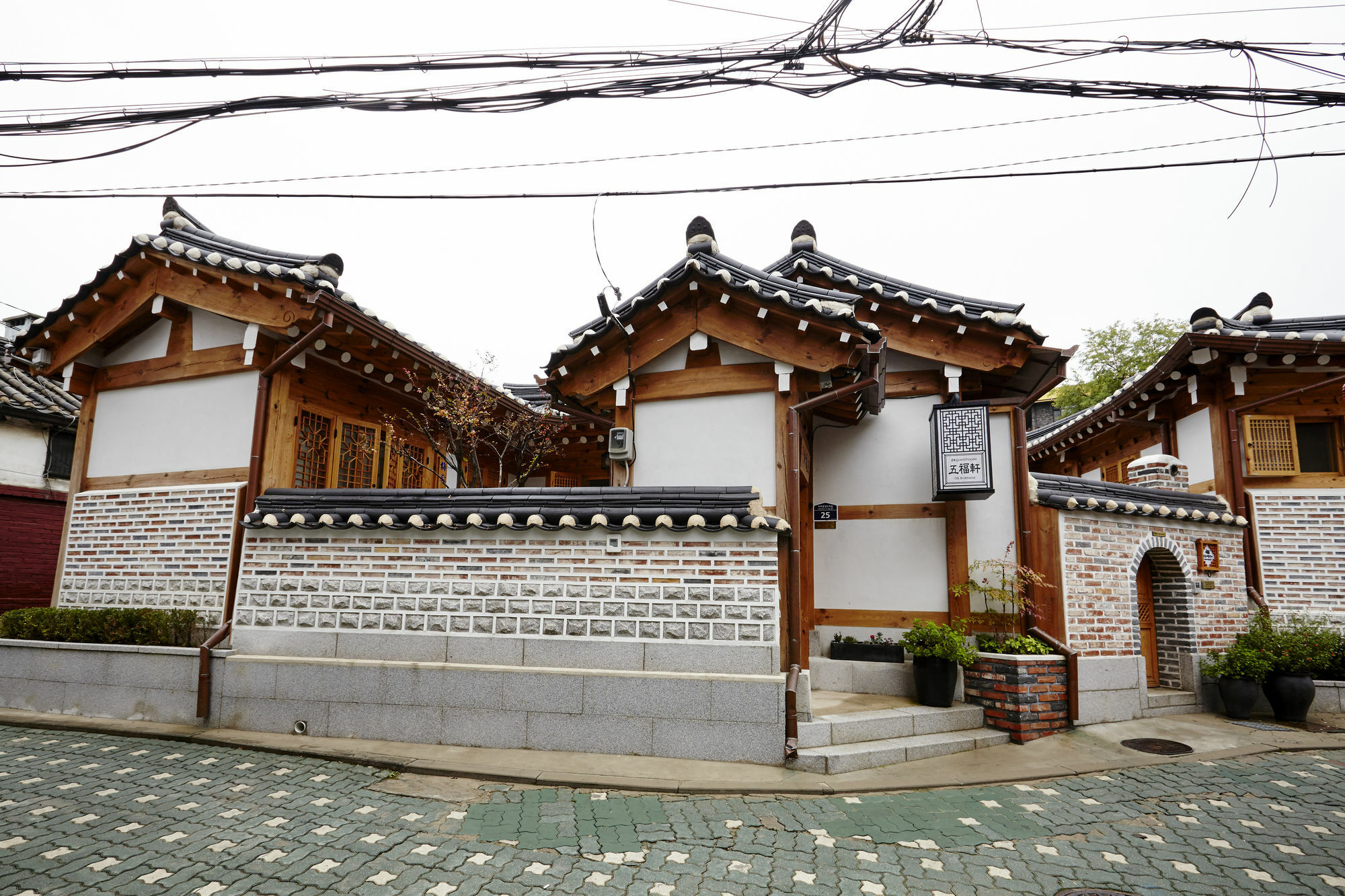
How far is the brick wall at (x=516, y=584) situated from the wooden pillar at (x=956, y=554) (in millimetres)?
3354

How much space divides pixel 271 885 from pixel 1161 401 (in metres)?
12.4

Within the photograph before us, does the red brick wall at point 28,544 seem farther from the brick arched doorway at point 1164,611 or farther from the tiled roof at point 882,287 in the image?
the brick arched doorway at point 1164,611

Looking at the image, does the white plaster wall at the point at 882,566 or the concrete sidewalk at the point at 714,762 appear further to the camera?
the white plaster wall at the point at 882,566

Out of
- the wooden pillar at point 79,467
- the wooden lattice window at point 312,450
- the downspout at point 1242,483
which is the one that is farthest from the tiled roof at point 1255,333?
the wooden pillar at point 79,467

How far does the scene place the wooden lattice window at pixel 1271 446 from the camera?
30.3ft

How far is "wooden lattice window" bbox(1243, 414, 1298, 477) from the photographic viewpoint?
923 cm

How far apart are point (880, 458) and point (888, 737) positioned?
11.5 feet

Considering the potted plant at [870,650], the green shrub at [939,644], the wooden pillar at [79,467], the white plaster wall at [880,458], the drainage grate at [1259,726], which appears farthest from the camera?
the white plaster wall at [880,458]

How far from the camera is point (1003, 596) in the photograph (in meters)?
7.15

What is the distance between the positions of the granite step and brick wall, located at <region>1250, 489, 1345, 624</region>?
5444 millimetres

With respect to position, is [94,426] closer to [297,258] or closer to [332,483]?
[332,483]

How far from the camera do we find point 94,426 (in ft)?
26.6

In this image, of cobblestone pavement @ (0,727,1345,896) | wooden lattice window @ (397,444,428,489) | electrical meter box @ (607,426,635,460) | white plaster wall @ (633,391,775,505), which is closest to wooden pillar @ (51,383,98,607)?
cobblestone pavement @ (0,727,1345,896)

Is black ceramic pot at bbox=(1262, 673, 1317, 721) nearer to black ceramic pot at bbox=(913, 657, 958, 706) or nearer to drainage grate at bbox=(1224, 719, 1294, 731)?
drainage grate at bbox=(1224, 719, 1294, 731)
